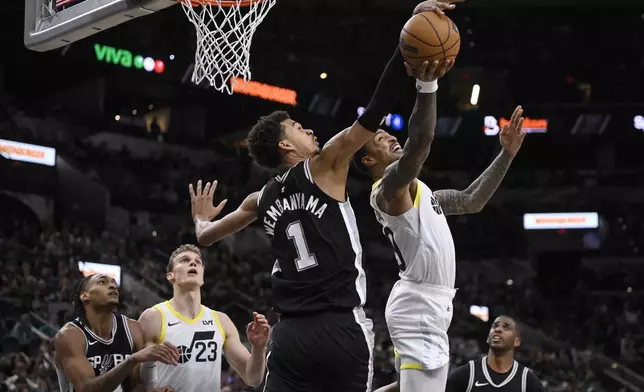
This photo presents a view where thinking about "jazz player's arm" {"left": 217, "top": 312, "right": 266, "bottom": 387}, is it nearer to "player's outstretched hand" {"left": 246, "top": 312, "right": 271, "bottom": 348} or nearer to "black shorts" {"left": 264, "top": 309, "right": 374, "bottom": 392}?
"player's outstretched hand" {"left": 246, "top": 312, "right": 271, "bottom": 348}

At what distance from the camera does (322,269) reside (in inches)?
165

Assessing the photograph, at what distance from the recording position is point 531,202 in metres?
25.4

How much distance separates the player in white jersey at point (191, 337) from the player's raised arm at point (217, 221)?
0.88 metres

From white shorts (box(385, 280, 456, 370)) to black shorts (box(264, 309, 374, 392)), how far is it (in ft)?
3.25

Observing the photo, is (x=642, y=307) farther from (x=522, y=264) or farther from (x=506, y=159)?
(x=506, y=159)

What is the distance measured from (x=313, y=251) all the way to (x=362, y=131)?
0.57 m

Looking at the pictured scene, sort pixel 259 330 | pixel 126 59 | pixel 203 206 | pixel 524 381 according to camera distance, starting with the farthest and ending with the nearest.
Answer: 1. pixel 126 59
2. pixel 524 381
3. pixel 203 206
4. pixel 259 330

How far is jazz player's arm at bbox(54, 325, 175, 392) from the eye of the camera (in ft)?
18.2

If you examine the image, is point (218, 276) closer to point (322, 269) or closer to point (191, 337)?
point (191, 337)

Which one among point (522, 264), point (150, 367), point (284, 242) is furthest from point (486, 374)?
point (522, 264)

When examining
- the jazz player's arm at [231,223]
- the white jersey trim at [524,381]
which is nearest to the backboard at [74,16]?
the jazz player's arm at [231,223]

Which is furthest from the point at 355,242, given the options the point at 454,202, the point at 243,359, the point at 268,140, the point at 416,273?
the point at 243,359

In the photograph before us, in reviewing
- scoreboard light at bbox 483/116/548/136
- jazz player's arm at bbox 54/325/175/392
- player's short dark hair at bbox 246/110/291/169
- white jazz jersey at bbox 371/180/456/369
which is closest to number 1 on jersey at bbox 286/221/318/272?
player's short dark hair at bbox 246/110/291/169

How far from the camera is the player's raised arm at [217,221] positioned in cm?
482
